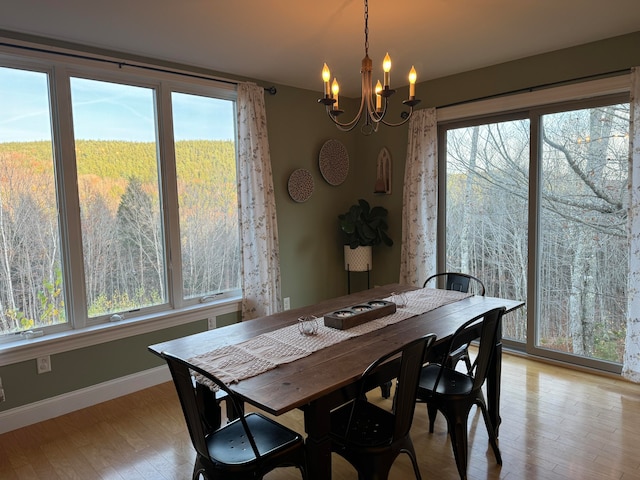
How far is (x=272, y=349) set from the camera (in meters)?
2.05

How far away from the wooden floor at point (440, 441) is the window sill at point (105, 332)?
0.47 meters

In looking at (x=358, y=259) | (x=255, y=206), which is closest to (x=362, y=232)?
(x=358, y=259)

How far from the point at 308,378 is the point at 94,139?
254cm

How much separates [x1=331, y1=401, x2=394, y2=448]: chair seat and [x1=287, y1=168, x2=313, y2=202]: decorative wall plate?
2592mm

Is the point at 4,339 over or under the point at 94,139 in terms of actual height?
under

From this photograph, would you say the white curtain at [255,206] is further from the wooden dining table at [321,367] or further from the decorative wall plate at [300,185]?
the wooden dining table at [321,367]

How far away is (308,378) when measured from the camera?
174cm

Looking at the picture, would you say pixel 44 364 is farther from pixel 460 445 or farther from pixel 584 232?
pixel 584 232

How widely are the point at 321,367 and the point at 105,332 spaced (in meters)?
2.10

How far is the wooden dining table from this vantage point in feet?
5.37

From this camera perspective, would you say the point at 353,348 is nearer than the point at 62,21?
Yes

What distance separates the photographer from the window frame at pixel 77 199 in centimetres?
295

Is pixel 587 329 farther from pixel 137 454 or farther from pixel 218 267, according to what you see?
pixel 137 454

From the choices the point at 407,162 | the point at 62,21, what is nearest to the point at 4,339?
the point at 62,21
